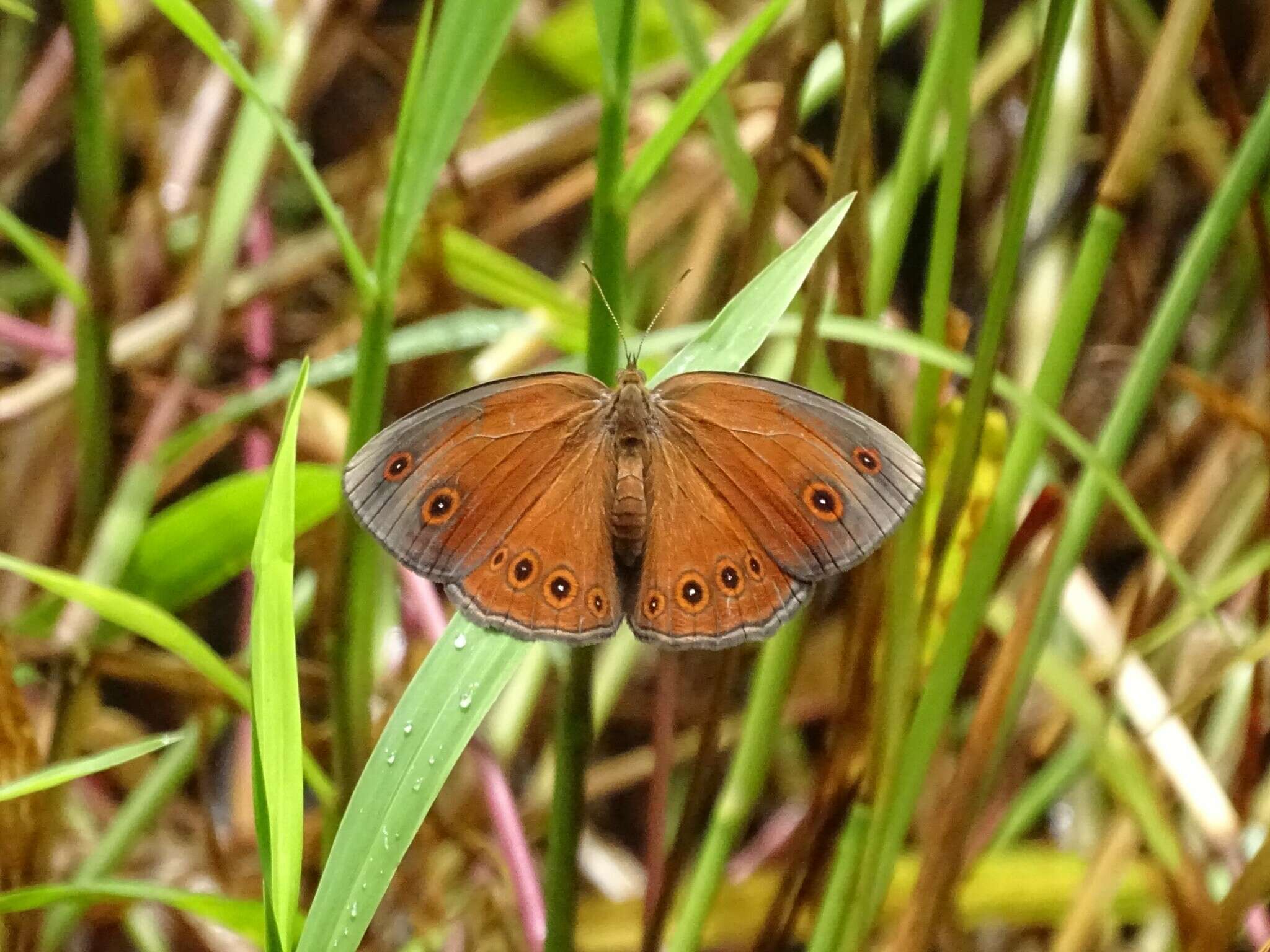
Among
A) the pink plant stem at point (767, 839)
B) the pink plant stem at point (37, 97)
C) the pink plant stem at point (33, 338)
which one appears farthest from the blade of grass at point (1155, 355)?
the pink plant stem at point (37, 97)

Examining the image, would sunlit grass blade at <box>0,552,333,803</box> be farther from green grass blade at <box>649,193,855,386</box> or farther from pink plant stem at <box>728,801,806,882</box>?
pink plant stem at <box>728,801,806,882</box>

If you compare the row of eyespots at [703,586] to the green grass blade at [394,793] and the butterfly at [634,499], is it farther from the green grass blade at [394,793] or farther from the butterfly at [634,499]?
the green grass blade at [394,793]

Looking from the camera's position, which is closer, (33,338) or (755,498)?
(755,498)

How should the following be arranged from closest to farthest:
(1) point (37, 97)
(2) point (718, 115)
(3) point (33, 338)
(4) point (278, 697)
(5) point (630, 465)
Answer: (4) point (278, 697) → (2) point (718, 115) → (5) point (630, 465) → (3) point (33, 338) → (1) point (37, 97)

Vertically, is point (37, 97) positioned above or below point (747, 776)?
above

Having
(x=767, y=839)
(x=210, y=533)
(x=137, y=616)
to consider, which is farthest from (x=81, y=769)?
(x=767, y=839)

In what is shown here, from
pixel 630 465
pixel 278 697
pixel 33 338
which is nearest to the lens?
pixel 278 697

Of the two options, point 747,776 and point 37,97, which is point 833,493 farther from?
point 37,97

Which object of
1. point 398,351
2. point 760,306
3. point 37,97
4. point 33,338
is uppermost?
point 37,97
